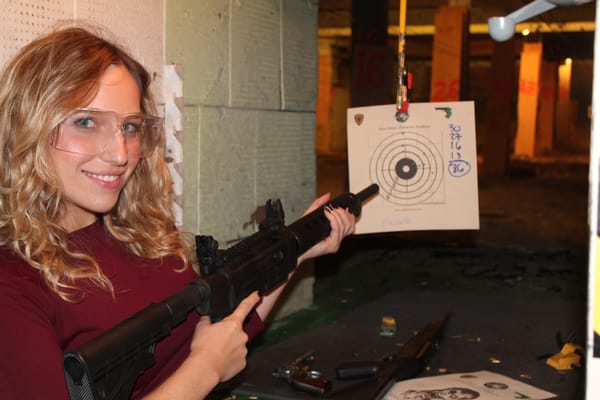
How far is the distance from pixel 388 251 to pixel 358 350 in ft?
8.23

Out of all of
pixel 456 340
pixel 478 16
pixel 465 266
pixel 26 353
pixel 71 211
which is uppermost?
pixel 478 16

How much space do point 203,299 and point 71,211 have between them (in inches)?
11.1

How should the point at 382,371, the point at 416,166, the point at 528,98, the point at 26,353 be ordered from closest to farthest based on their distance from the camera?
the point at 26,353, the point at 382,371, the point at 416,166, the point at 528,98

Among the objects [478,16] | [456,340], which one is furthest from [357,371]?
[478,16]

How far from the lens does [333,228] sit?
176cm

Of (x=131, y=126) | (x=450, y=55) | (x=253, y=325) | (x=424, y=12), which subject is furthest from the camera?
(x=424, y=12)

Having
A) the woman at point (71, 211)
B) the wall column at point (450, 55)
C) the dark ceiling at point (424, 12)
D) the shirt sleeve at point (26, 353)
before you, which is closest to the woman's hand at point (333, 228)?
the woman at point (71, 211)

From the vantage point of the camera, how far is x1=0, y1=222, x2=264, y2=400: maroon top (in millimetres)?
925

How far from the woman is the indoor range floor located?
35.6 inches

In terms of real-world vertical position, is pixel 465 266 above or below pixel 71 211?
below

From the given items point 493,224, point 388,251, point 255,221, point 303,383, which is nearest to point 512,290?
point 388,251

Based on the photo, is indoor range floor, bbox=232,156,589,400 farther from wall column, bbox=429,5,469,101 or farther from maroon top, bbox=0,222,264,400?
wall column, bbox=429,5,469,101

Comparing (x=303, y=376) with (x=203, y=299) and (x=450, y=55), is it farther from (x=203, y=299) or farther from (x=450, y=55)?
(x=450, y=55)

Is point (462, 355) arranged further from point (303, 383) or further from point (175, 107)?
point (175, 107)
